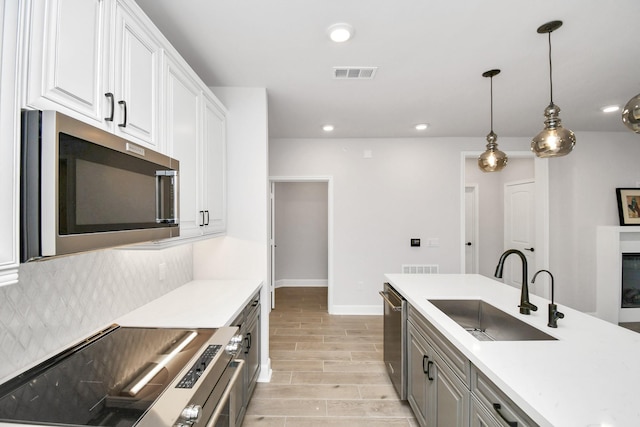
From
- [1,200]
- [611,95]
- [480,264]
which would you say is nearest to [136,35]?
[1,200]

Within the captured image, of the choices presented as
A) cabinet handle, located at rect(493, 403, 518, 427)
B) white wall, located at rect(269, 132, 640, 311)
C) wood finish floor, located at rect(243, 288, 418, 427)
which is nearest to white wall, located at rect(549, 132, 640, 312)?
white wall, located at rect(269, 132, 640, 311)

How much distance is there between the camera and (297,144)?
445 centimetres

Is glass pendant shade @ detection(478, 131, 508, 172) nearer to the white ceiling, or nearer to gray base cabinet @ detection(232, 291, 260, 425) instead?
the white ceiling

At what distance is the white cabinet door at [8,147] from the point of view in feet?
2.39

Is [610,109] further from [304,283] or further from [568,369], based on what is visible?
[304,283]

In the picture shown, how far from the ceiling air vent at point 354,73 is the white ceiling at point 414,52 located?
2.4 inches

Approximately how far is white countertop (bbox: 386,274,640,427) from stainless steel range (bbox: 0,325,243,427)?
108 centimetres

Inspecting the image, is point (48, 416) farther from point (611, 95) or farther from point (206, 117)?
point (611, 95)

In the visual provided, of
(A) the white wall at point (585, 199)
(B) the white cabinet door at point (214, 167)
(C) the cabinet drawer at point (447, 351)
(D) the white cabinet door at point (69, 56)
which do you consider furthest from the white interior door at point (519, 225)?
(D) the white cabinet door at point (69, 56)

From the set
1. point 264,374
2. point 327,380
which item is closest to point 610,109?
point 327,380

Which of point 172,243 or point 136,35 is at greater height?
point 136,35

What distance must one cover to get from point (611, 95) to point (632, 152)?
Result: 209cm

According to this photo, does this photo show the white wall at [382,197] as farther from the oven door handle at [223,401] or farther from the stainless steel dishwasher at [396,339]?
the oven door handle at [223,401]

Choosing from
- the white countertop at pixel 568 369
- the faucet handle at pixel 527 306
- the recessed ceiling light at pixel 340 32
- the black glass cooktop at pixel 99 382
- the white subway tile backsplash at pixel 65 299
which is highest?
the recessed ceiling light at pixel 340 32
